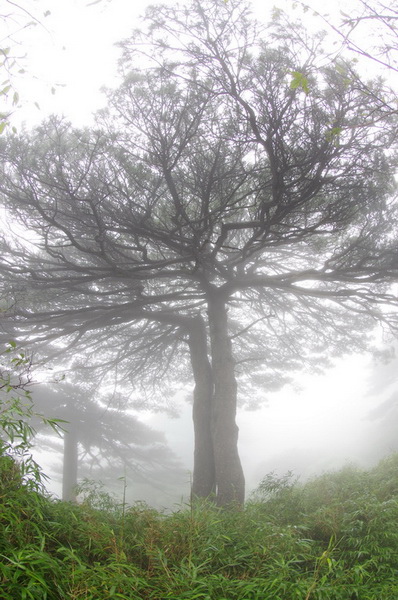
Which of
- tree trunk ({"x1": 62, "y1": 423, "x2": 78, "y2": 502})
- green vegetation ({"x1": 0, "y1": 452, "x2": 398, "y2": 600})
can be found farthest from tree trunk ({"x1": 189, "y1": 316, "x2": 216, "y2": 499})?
tree trunk ({"x1": 62, "y1": 423, "x2": 78, "y2": 502})

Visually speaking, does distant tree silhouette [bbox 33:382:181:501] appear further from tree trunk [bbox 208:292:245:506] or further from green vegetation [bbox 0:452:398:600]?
green vegetation [bbox 0:452:398:600]

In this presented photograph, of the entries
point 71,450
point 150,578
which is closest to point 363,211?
point 150,578

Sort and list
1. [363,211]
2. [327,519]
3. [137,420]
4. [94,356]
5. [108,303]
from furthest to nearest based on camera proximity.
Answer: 1. [137,420]
2. [94,356]
3. [108,303]
4. [363,211]
5. [327,519]

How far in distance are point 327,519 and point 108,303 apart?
6515 millimetres

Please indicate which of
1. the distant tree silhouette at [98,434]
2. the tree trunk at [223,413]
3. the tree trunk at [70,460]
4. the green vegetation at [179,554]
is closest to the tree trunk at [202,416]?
the tree trunk at [223,413]

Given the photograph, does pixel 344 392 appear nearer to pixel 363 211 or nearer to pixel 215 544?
pixel 363 211

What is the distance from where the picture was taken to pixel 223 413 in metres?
7.74

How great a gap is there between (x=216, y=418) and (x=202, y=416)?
667 mm

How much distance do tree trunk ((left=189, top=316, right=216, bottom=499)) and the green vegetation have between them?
439cm

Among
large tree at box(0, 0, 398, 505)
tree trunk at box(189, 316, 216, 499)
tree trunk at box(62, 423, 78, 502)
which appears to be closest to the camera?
large tree at box(0, 0, 398, 505)

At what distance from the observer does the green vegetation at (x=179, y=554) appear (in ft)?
6.20

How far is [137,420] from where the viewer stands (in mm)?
18297

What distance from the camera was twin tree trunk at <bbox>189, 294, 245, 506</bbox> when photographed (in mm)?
7309

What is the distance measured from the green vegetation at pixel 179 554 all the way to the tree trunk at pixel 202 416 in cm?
439
